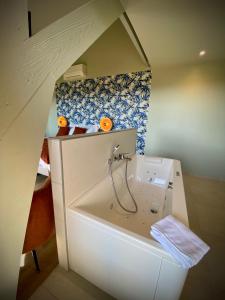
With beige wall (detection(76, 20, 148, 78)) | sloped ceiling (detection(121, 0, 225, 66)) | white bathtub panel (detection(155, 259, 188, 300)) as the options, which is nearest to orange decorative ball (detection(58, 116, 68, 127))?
beige wall (detection(76, 20, 148, 78))

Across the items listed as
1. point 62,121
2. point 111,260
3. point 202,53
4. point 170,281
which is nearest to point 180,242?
point 170,281

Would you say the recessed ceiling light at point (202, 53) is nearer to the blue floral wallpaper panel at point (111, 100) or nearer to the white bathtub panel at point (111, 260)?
the blue floral wallpaper panel at point (111, 100)

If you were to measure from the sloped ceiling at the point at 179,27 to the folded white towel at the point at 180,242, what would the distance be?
2.11 meters

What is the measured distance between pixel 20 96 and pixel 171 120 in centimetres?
332

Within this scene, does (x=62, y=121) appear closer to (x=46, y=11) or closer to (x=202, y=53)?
(x=202, y=53)

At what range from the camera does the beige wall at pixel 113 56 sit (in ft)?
11.3

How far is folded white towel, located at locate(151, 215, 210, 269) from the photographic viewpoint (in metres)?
0.75

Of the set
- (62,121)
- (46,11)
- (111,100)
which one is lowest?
(62,121)

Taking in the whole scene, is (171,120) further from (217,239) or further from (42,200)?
(42,200)

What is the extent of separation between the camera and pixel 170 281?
0.81 metres

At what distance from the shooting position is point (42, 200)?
1.16 metres

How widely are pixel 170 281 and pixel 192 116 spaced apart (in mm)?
3165

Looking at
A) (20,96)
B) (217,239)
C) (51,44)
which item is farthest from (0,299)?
(217,239)

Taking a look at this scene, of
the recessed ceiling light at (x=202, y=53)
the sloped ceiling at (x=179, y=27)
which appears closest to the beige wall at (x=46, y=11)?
the sloped ceiling at (x=179, y=27)
